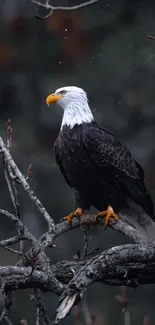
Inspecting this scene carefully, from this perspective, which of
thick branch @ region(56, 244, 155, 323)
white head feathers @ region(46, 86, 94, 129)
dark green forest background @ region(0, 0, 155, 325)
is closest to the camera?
thick branch @ region(56, 244, 155, 323)

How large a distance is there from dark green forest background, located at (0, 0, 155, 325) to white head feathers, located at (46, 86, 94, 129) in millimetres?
2993

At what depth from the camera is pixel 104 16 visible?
32.8 ft

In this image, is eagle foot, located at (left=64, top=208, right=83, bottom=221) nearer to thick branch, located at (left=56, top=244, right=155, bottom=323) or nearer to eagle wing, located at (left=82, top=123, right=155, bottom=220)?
eagle wing, located at (left=82, top=123, right=155, bottom=220)

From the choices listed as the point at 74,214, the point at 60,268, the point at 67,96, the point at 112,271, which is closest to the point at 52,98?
the point at 67,96

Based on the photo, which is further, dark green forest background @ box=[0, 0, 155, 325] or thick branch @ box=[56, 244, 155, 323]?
dark green forest background @ box=[0, 0, 155, 325]

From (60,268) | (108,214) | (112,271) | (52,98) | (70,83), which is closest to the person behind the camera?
(112,271)

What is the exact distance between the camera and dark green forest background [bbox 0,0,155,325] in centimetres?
926

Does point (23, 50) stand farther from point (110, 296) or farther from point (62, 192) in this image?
point (110, 296)

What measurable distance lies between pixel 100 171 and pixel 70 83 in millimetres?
3701

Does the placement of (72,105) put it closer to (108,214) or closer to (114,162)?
(114,162)

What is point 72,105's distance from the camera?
19.9 ft

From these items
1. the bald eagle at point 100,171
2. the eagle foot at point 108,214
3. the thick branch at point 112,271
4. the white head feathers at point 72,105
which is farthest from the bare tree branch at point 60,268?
the white head feathers at point 72,105

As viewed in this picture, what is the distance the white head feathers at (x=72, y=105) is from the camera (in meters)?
5.97

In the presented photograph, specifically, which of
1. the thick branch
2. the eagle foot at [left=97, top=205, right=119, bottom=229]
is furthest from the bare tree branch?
the eagle foot at [left=97, top=205, right=119, bottom=229]
